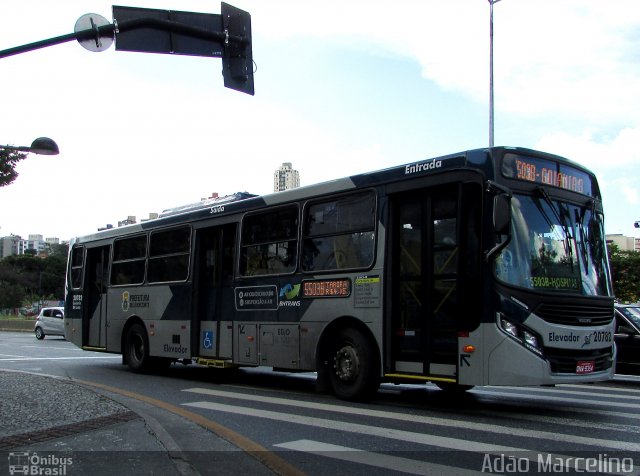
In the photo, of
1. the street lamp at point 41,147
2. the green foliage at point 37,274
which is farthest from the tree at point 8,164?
the green foliage at point 37,274

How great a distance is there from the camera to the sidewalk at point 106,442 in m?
5.37

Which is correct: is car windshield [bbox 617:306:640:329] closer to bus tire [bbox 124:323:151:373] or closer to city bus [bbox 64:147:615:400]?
city bus [bbox 64:147:615:400]

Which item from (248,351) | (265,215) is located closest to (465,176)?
(265,215)

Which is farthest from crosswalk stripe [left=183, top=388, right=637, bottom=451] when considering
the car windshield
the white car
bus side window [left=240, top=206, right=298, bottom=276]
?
the white car

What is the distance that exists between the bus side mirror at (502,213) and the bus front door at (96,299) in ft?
35.8

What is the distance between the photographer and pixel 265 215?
11.4m

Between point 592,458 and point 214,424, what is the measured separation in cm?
421

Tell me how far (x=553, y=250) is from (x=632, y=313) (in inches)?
260

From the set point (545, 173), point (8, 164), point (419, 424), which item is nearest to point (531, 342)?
point (419, 424)

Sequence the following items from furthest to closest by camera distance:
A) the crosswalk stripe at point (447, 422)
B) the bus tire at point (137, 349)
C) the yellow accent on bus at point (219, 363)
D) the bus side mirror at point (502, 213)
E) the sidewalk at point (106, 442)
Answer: the bus tire at point (137, 349)
the yellow accent on bus at point (219, 363)
the bus side mirror at point (502, 213)
the crosswalk stripe at point (447, 422)
the sidewalk at point (106, 442)

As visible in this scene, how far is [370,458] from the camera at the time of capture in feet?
19.7

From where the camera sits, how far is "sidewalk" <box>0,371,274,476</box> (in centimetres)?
537

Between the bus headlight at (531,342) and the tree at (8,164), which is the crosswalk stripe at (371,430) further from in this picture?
the tree at (8,164)

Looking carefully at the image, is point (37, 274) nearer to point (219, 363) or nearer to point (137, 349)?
point (137, 349)
